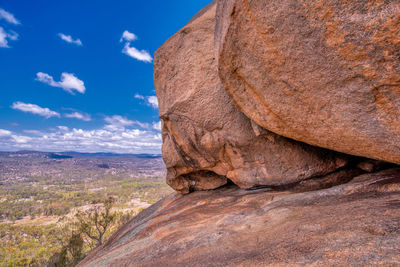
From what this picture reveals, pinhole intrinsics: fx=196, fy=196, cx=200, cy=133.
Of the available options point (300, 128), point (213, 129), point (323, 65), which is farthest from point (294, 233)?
point (213, 129)

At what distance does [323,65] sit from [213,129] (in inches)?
161

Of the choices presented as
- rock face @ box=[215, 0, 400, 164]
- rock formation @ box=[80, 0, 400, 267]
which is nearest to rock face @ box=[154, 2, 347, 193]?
rock formation @ box=[80, 0, 400, 267]

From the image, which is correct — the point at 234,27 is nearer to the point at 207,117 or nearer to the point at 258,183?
the point at 207,117

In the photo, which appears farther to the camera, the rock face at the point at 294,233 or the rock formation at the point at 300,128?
the rock formation at the point at 300,128

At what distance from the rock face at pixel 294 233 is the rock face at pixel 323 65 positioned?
114cm

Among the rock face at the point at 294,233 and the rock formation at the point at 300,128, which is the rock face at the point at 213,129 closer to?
the rock formation at the point at 300,128

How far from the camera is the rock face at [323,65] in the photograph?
292 cm

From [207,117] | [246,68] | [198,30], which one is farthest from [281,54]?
[198,30]

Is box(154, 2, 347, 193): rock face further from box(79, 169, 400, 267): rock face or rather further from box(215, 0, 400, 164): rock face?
box(215, 0, 400, 164): rock face

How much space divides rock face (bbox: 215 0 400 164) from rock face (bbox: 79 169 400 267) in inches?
44.7

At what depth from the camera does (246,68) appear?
446 centimetres

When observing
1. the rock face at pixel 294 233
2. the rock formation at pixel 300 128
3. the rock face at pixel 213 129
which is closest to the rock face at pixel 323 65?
the rock formation at pixel 300 128

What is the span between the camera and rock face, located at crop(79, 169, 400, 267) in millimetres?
2604

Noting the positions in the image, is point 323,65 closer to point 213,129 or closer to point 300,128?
point 300,128
